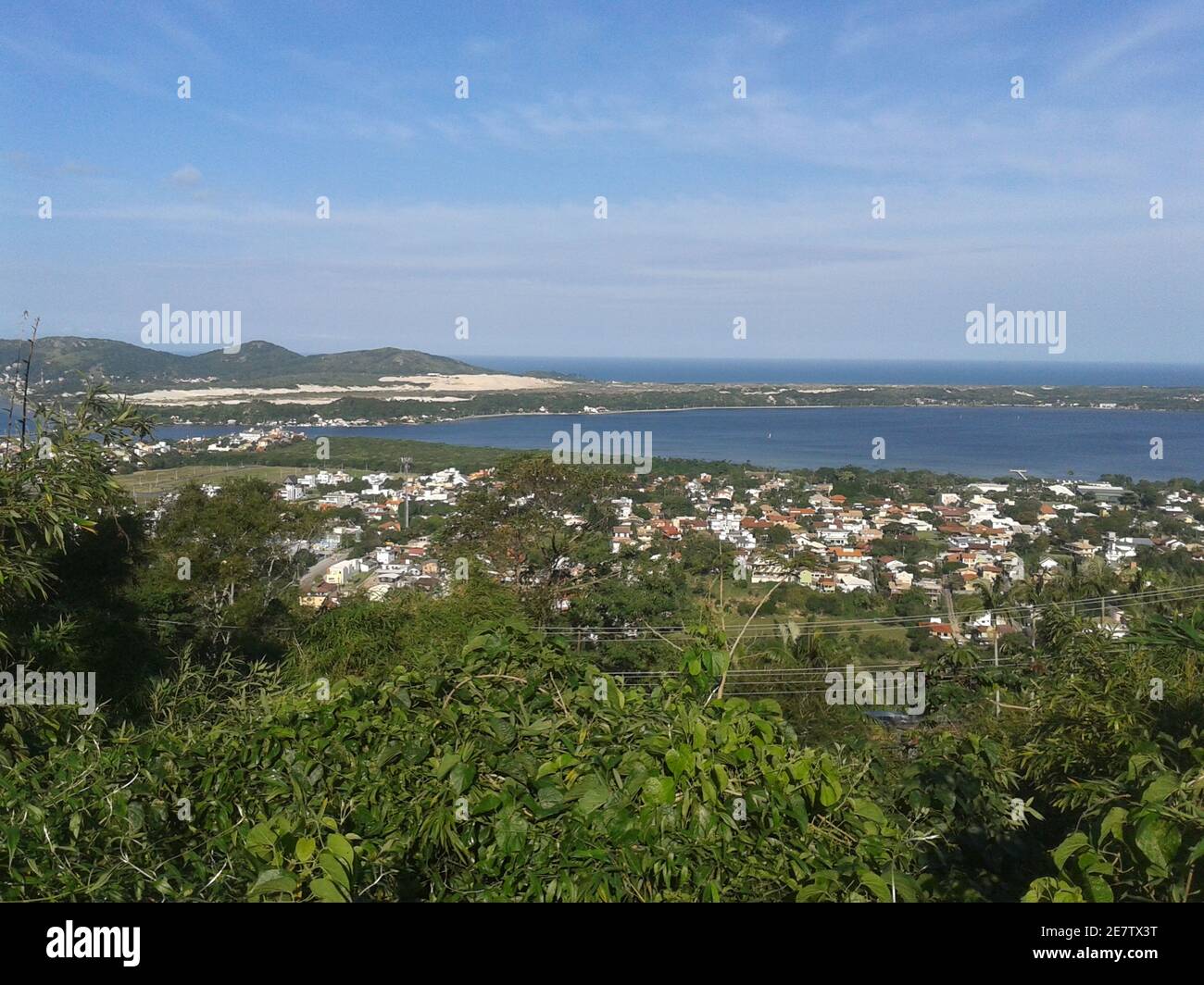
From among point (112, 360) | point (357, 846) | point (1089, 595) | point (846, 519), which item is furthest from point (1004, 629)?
point (112, 360)

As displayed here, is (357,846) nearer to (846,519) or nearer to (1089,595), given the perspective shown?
(1089,595)

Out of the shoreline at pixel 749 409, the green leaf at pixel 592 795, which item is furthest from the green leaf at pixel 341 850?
the shoreline at pixel 749 409

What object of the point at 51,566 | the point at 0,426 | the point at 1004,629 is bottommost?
the point at 1004,629

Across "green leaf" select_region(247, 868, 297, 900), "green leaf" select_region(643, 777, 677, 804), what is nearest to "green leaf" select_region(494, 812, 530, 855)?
"green leaf" select_region(643, 777, 677, 804)

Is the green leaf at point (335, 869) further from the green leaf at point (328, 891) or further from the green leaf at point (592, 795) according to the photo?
the green leaf at point (592, 795)

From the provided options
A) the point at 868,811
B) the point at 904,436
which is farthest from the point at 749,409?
the point at 868,811
